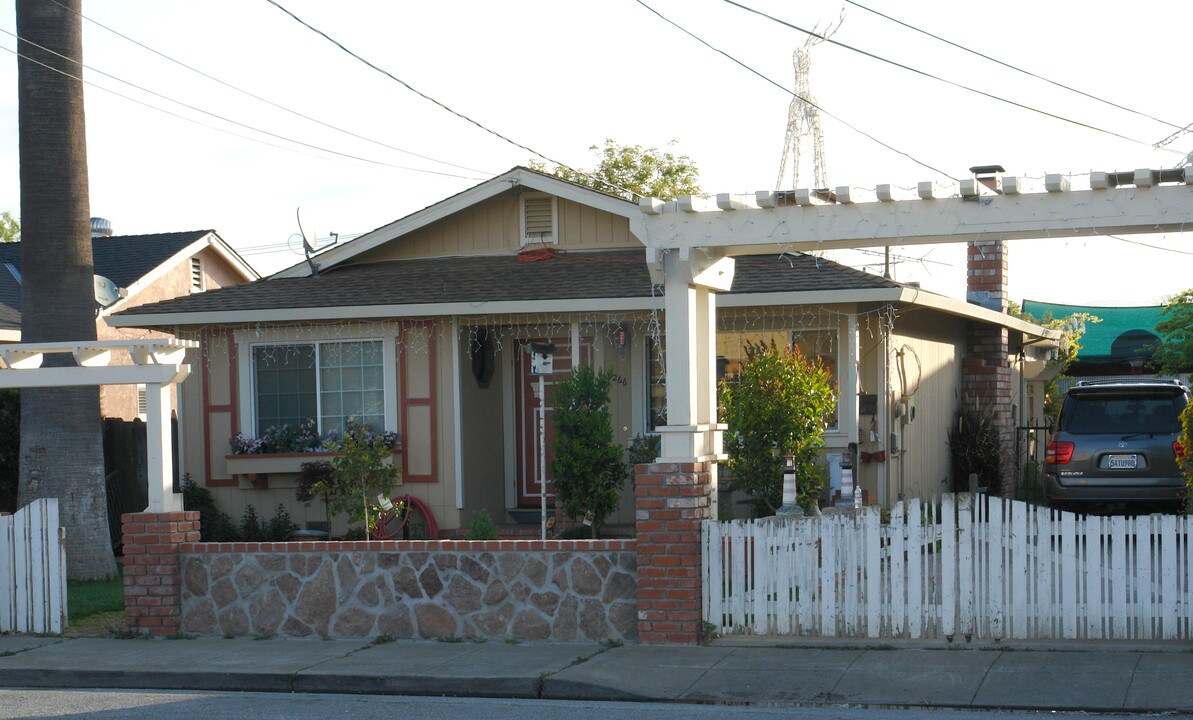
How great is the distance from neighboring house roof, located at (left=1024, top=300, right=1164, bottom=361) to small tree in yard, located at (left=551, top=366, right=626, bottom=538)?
20.2m

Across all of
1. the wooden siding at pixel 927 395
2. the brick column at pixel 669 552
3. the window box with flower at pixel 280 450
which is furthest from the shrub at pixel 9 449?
the wooden siding at pixel 927 395

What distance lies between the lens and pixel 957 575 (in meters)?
8.96

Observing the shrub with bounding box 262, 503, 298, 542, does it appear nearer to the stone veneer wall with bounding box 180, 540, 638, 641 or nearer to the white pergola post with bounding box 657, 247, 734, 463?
the stone veneer wall with bounding box 180, 540, 638, 641

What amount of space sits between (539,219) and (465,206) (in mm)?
918

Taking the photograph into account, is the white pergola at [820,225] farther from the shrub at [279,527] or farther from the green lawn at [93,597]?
the shrub at [279,527]

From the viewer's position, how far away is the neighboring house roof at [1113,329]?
3078cm

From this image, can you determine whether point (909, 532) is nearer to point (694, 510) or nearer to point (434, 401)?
point (694, 510)

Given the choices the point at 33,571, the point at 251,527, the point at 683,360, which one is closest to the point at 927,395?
the point at 683,360

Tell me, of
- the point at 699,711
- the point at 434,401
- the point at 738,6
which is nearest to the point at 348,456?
the point at 434,401

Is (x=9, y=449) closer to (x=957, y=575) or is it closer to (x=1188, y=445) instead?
(x=957, y=575)

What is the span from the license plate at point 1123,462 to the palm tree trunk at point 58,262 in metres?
10.8

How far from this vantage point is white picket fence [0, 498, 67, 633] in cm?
1045

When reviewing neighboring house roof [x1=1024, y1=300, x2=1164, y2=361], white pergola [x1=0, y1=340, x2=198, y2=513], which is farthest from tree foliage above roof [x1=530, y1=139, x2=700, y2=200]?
white pergola [x1=0, y1=340, x2=198, y2=513]

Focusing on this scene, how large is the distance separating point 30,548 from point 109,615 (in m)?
1.09
